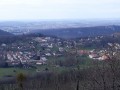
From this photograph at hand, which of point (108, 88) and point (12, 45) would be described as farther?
point (12, 45)

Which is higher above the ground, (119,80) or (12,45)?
(119,80)

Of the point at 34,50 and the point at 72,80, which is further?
the point at 34,50

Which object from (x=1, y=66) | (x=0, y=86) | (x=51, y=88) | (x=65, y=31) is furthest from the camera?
(x=65, y=31)

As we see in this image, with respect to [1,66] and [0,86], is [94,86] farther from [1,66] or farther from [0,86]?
[1,66]

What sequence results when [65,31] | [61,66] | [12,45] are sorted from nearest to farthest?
[61,66] < [12,45] < [65,31]

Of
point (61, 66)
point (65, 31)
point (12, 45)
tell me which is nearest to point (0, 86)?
point (61, 66)

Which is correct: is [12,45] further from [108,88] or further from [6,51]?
[108,88]

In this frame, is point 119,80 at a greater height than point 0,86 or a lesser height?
greater

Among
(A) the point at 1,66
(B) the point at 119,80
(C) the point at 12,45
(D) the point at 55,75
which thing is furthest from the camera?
(C) the point at 12,45

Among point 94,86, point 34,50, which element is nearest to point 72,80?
point 94,86
